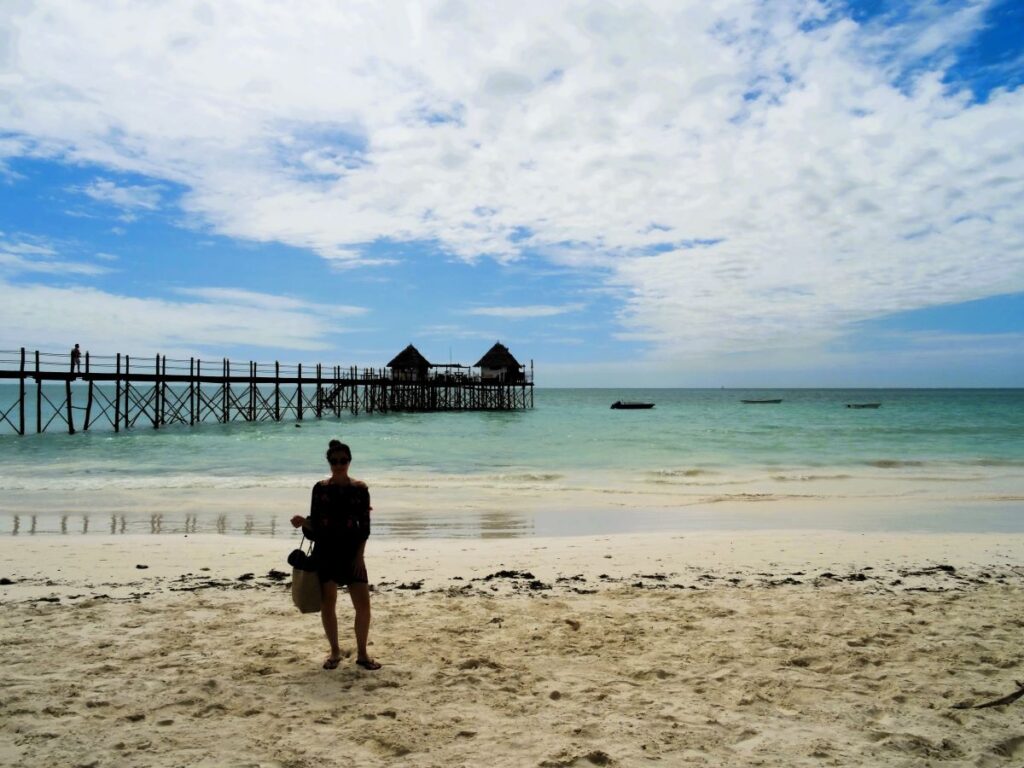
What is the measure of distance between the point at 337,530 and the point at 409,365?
51776 mm

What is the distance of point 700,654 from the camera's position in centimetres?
486

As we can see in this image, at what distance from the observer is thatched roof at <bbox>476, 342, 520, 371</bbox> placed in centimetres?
5881

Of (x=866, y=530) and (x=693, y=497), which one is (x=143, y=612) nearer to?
(x=866, y=530)

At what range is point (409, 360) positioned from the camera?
184 ft

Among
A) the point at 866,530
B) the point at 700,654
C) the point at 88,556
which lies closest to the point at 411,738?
the point at 700,654

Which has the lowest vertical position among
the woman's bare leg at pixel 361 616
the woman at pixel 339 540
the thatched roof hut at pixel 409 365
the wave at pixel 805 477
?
the wave at pixel 805 477

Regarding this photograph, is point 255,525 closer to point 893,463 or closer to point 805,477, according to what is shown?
point 805,477

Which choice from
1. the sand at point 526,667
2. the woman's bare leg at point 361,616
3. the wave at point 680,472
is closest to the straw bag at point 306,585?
the woman's bare leg at point 361,616

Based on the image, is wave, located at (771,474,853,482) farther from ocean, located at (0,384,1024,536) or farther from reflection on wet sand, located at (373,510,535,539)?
reflection on wet sand, located at (373,510,535,539)

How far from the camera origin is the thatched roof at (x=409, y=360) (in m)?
56.0

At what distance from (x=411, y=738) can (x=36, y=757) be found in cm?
172

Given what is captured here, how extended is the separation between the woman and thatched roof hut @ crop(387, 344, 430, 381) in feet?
169

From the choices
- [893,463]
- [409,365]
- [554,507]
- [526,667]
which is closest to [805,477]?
[893,463]

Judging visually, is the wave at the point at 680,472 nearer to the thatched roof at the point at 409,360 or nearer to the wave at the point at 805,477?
the wave at the point at 805,477
